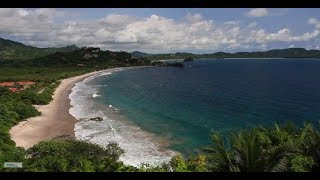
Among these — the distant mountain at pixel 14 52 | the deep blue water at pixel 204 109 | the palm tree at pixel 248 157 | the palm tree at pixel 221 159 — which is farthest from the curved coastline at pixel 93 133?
the distant mountain at pixel 14 52

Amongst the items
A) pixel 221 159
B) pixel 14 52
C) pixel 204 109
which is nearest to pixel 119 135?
pixel 204 109

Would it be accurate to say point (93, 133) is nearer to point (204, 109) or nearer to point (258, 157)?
point (204, 109)

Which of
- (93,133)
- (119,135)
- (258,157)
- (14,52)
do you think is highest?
(258,157)

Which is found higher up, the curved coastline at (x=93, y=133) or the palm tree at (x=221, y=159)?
the palm tree at (x=221, y=159)

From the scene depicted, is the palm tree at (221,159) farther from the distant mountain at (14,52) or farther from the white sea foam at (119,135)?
the distant mountain at (14,52)

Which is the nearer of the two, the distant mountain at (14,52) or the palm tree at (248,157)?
the palm tree at (248,157)

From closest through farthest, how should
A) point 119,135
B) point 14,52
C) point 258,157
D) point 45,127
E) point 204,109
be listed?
point 258,157 < point 119,135 < point 45,127 < point 204,109 < point 14,52

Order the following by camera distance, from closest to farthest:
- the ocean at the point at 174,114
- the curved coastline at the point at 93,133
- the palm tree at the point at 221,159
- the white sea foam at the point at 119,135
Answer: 1. the palm tree at the point at 221,159
2. the white sea foam at the point at 119,135
3. the curved coastline at the point at 93,133
4. the ocean at the point at 174,114

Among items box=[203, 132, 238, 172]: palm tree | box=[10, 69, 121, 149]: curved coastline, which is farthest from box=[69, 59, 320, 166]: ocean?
box=[203, 132, 238, 172]: palm tree
